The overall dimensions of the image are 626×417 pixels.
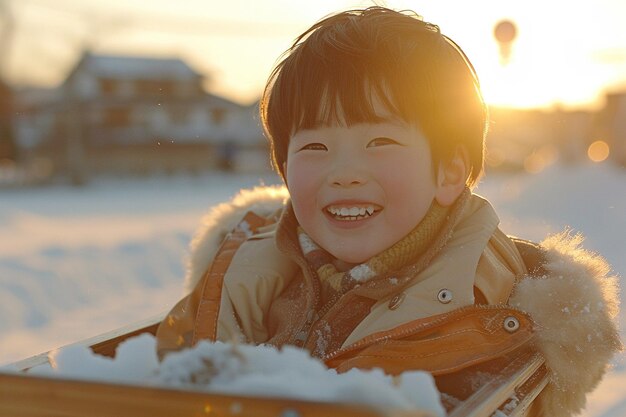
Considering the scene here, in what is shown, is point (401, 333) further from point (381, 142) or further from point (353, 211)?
point (381, 142)

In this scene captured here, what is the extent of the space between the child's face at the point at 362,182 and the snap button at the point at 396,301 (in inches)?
6.6

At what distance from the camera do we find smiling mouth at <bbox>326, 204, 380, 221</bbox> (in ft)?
6.00

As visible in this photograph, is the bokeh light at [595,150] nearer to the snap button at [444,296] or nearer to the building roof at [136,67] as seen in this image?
the building roof at [136,67]

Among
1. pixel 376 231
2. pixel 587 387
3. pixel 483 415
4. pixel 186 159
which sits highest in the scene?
pixel 376 231

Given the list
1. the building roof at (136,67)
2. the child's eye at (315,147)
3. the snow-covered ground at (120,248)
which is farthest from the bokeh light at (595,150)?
the child's eye at (315,147)

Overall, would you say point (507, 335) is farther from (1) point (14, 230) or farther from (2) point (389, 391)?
(1) point (14, 230)

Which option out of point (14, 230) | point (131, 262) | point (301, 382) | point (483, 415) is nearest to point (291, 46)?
point (483, 415)

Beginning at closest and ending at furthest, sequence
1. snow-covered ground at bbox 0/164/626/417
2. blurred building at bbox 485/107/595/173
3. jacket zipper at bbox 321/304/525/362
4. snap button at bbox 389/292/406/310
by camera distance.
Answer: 1. jacket zipper at bbox 321/304/525/362
2. snap button at bbox 389/292/406/310
3. snow-covered ground at bbox 0/164/626/417
4. blurred building at bbox 485/107/595/173

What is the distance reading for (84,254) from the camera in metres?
6.60

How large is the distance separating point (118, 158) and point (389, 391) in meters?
25.2

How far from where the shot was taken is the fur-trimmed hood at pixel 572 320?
5.41ft

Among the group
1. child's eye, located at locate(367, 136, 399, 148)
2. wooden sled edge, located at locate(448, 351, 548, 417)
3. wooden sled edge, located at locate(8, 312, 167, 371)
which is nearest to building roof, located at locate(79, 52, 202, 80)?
wooden sled edge, located at locate(8, 312, 167, 371)

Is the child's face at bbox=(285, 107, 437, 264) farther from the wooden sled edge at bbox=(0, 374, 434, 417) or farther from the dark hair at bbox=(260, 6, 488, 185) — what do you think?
the wooden sled edge at bbox=(0, 374, 434, 417)

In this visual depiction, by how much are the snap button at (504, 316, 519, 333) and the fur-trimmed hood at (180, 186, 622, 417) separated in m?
0.07
